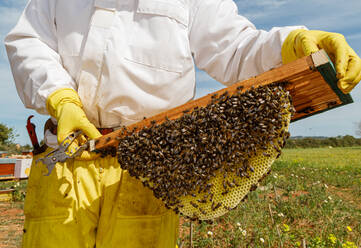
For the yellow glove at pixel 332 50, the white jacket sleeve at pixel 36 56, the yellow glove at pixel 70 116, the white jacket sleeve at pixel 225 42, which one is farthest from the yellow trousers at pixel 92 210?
the yellow glove at pixel 332 50

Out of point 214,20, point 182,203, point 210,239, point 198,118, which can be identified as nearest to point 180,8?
point 214,20

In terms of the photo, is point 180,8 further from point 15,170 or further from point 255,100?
point 15,170

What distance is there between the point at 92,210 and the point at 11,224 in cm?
668

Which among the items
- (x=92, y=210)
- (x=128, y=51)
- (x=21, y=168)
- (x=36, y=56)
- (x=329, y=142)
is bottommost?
(x=329, y=142)

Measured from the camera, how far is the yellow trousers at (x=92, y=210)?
2.57 metres

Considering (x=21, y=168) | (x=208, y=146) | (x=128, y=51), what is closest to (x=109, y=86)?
(x=128, y=51)

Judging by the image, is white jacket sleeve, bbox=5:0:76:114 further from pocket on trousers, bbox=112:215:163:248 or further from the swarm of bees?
pocket on trousers, bbox=112:215:163:248

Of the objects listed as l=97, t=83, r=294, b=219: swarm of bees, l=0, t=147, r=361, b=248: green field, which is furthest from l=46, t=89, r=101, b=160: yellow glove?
l=0, t=147, r=361, b=248: green field

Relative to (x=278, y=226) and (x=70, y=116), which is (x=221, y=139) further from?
(x=278, y=226)

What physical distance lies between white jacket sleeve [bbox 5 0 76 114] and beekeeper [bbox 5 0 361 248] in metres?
0.01

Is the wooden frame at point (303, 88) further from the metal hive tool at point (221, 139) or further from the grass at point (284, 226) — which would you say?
the grass at point (284, 226)

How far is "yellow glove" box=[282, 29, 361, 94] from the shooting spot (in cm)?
200

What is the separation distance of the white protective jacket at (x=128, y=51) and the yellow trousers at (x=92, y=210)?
0.54 meters

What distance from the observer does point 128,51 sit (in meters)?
2.59
